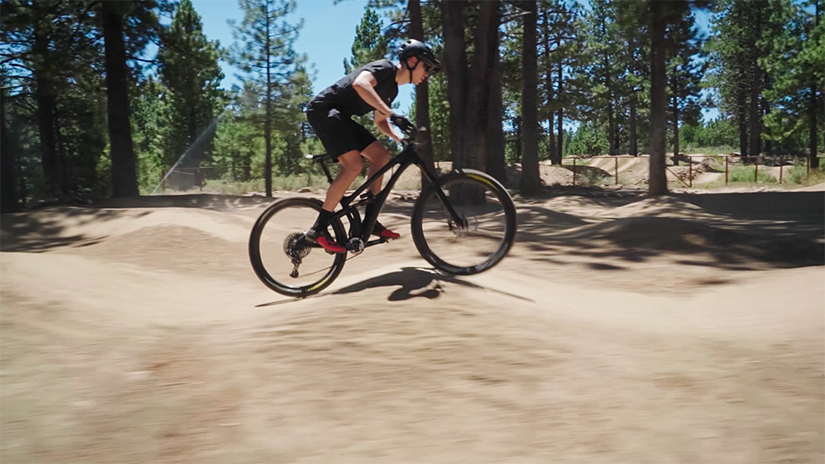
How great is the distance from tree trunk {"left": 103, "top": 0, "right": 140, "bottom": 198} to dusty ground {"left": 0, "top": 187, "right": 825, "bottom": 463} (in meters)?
13.7

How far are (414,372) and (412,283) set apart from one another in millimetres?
1610

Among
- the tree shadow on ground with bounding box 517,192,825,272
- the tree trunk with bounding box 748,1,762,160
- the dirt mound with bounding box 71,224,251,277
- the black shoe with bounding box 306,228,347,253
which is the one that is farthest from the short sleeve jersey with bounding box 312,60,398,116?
the tree trunk with bounding box 748,1,762,160

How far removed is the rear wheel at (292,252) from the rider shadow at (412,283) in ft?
1.81

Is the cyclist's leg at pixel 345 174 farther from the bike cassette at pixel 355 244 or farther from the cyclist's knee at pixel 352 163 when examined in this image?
the bike cassette at pixel 355 244

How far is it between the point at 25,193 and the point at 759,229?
71.3ft

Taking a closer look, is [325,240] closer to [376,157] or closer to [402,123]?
[376,157]

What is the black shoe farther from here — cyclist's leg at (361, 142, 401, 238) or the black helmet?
the black helmet

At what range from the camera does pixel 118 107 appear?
18172 millimetres

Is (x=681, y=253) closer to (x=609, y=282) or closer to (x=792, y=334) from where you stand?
(x=609, y=282)

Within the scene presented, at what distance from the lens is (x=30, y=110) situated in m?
21.4

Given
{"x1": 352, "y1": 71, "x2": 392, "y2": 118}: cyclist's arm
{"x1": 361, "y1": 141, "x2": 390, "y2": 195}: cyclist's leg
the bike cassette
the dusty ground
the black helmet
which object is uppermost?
the black helmet

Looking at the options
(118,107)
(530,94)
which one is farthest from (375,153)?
(530,94)

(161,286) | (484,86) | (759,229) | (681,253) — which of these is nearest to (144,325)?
(161,286)

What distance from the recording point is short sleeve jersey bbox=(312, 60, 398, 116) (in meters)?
4.92
